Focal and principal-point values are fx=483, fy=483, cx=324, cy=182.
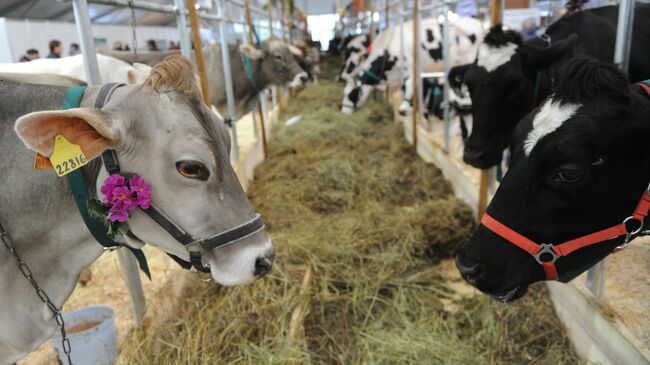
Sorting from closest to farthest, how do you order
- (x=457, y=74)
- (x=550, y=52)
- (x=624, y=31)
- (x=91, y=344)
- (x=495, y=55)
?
1. (x=624, y=31)
2. (x=91, y=344)
3. (x=550, y=52)
4. (x=495, y=55)
5. (x=457, y=74)

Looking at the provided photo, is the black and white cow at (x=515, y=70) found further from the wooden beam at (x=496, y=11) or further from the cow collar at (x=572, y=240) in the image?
the cow collar at (x=572, y=240)

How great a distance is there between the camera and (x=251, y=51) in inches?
247

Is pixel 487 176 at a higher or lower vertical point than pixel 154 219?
lower

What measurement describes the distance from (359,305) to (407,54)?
5.94 metres

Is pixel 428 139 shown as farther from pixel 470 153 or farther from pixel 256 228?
pixel 256 228

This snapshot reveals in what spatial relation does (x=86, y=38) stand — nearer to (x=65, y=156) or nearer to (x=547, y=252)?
(x=65, y=156)

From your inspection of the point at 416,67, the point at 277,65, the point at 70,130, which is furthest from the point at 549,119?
the point at 277,65

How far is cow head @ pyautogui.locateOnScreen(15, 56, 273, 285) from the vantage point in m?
1.47

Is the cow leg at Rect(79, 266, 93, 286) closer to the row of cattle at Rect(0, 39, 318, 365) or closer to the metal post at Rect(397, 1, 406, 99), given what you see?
the row of cattle at Rect(0, 39, 318, 365)

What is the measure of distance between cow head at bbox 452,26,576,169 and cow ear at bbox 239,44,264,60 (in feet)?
11.3

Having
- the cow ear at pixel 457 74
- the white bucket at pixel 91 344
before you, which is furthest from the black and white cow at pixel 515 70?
the white bucket at pixel 91 344

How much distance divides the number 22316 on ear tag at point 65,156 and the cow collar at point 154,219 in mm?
127

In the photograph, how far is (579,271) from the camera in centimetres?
180

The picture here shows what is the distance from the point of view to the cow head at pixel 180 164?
1.47 metres
